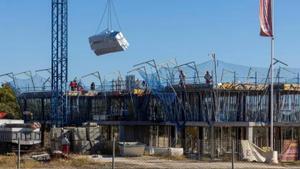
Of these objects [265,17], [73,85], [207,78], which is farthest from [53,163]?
[73,85]

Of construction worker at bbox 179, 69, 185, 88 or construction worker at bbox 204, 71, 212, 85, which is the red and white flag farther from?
construction worker at bbox 179, 69, 185, 88

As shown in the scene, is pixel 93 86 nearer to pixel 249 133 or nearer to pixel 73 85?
pixel 73 85

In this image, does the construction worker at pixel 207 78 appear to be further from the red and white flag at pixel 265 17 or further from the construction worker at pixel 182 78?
the red and white flag at pixel 265 17

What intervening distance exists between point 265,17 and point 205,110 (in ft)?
45.3

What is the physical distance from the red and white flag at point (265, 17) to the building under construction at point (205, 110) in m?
9.96

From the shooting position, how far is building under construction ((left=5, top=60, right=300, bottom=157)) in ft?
194

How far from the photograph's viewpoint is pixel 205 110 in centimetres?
6059

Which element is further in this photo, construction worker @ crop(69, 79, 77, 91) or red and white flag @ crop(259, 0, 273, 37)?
construction worker @ crop(69, 79, 77, 91)

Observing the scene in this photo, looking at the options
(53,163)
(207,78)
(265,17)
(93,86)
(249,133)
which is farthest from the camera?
(93,86)

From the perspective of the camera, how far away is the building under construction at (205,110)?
59.2 meters

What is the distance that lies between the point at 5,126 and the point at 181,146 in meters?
15.1

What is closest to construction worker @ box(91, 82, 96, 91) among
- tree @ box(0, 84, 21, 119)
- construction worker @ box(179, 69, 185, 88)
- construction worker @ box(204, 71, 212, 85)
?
construction worker @ box(179, 69, 185, 88)

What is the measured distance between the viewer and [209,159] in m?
55.1

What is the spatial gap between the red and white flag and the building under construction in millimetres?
9956
